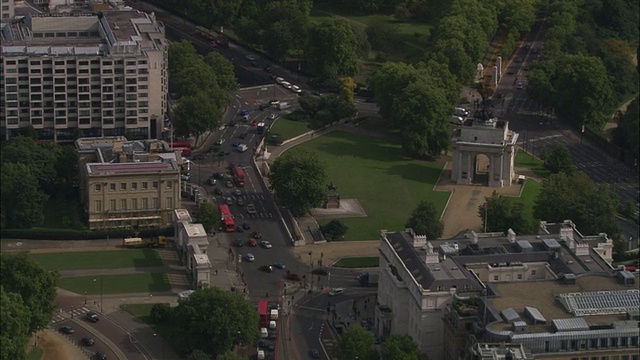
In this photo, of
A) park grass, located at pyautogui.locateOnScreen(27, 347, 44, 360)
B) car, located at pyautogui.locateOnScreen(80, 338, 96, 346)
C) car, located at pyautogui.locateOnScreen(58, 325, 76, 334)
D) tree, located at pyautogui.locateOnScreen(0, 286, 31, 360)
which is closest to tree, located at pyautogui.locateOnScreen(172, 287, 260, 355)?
car, located at pyautogui.locateOnScreen(80, 338, 96, 346)

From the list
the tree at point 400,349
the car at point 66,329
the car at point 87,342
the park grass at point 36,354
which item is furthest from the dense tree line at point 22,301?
the tree at point 400,349

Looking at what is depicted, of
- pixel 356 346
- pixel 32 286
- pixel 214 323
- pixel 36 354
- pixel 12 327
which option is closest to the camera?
pixel 12 327

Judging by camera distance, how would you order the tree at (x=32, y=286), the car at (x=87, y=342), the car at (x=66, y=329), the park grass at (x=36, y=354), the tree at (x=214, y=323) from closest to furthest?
the tree at (x=214, y=323) < the park grass at (x=36, y=354) < the tree at (x=32, y=286) < the car at (x=87, y=342) < the car at (x=66, y=329)

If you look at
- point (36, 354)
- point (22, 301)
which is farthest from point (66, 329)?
point (22, 301)

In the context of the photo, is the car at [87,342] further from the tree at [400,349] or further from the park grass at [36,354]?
the tree at [400,349]

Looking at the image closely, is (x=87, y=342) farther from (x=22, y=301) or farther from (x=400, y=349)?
(x=400, y=349)

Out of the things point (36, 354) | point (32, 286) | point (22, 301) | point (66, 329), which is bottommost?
point (36, 354)

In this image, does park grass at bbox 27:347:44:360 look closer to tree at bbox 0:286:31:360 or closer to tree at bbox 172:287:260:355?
tree at bbox 0:286:31:360
